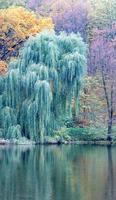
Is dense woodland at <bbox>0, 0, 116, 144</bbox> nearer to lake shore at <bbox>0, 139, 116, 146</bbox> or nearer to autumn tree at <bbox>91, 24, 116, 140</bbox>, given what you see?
autumn tree at <bbox>91, 24, 116, 140</bbox>

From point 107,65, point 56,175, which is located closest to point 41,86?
point 107,65

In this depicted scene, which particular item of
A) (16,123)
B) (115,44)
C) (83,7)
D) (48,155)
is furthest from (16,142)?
(83,7)

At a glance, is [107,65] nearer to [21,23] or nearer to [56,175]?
[21,23]

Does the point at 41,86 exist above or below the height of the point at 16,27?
below

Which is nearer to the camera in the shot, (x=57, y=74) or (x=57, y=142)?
(x=57, y=74)

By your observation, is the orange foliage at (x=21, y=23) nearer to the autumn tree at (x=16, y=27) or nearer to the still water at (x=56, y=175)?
the autumn tree at (x=16, y=27)

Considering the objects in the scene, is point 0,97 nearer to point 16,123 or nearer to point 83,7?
point 16,123

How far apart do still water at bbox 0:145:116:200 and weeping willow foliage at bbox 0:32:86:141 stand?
434cm

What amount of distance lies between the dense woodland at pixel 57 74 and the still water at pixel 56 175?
475 cm

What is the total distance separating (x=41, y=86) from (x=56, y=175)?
15.0 meters

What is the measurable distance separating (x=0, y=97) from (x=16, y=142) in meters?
3.21

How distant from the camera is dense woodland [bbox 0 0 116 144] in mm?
35375

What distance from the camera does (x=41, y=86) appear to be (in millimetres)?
34875

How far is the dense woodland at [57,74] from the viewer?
35.4 metres
